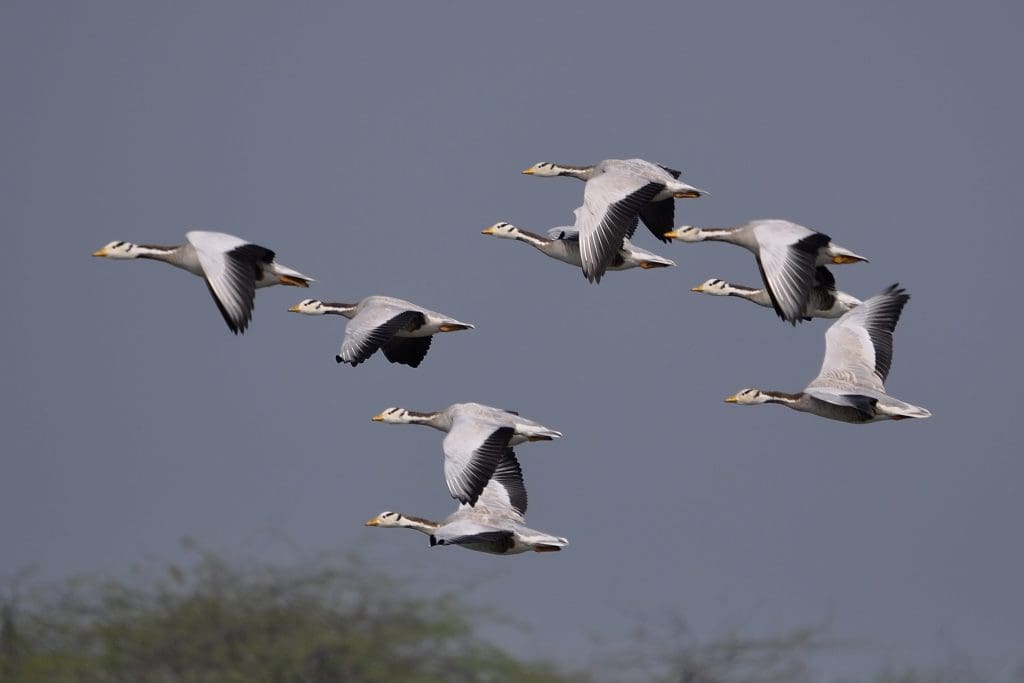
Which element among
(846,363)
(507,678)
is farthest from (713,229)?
(507,678)

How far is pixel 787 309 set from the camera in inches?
923

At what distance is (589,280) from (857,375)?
4.03 meters

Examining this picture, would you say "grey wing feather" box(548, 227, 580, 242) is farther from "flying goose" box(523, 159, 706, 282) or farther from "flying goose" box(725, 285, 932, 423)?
"flying goose" box(725, 285, 932, 423)

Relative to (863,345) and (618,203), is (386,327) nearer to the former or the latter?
(618,203)

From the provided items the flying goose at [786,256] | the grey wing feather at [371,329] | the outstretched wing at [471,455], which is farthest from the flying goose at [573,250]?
the outstretched wing at [471,455]

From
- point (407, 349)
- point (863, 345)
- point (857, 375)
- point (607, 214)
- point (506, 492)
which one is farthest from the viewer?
point (407, 349)

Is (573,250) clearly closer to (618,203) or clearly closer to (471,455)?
(618,203)

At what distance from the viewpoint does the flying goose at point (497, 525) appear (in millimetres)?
24297

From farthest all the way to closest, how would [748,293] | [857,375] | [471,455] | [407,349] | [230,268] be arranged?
1. [748,293]
2. [407,349]
3. [857,375]
4. [230,268]
5. [471,455]

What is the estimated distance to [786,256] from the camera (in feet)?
80.0

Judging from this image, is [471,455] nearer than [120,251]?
Yes

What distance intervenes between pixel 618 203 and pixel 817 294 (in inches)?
146

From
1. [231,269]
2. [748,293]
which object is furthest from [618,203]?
[231,269]

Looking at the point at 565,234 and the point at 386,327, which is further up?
the point at 565,234
